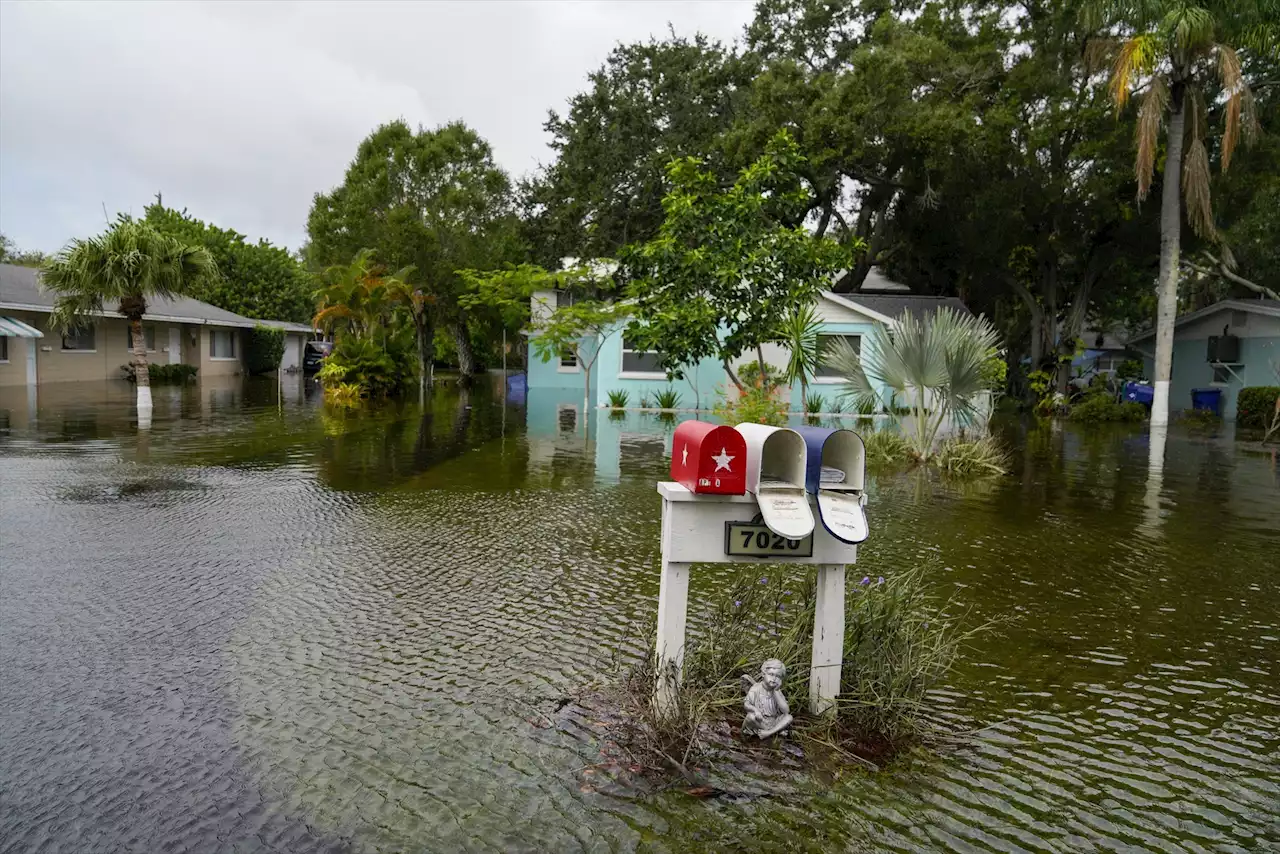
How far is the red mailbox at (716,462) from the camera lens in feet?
12.4

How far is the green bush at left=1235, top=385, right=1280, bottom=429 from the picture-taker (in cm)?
2280

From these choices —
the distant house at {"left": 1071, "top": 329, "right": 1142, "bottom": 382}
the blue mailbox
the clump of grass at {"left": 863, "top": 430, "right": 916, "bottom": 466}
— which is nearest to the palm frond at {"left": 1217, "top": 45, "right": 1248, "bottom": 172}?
the clump of grass at {"left": 863, "top": 430, "right": 916, "bottom": 466}

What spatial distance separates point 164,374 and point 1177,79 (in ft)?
110

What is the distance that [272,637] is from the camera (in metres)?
5.48

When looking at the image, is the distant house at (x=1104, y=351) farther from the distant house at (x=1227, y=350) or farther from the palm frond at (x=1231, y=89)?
the palm frond at (x=1231, y=89)

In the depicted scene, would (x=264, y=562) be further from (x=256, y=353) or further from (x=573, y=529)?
(x=256, y=353)

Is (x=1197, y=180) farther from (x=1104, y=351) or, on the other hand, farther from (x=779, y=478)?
(x=1104, y=351)

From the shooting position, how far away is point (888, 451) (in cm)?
1434

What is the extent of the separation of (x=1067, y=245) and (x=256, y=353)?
116 feet

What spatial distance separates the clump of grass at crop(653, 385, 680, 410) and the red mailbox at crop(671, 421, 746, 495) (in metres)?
20.1

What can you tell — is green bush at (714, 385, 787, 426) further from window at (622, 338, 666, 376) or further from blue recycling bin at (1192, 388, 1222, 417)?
blue recycling bin at (1192, 388, 1222, 417)

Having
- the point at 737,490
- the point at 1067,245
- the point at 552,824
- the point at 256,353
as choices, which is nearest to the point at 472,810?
the point at 552,824

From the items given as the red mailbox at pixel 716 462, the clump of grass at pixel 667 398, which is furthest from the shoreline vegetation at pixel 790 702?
the clump of grass at pixel 667 398

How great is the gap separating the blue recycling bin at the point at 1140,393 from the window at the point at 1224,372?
256 centimetres
